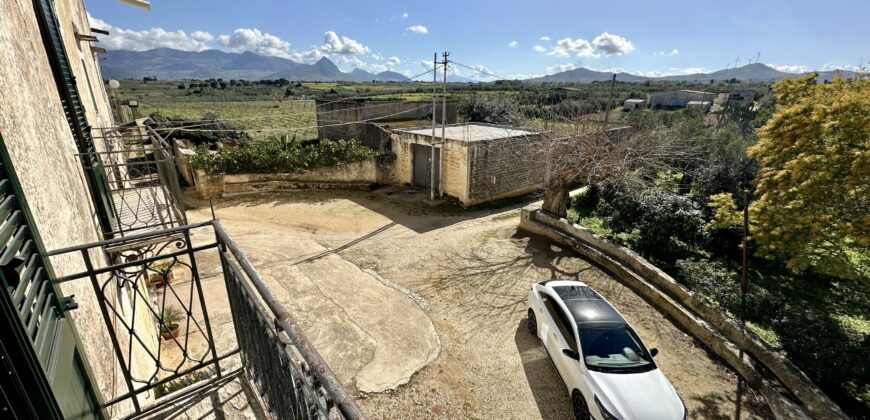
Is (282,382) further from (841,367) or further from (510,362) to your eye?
(841,367)

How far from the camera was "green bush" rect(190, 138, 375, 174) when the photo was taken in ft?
48.6

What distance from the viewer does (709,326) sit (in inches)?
302

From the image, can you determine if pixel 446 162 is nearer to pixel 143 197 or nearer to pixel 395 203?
pixel 395 203

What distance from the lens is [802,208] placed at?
6.66 m

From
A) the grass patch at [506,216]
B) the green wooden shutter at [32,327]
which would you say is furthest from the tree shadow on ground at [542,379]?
the grass patch at [506,216]

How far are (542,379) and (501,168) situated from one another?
35.7 ft

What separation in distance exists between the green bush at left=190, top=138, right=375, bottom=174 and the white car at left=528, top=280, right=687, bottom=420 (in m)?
11.8

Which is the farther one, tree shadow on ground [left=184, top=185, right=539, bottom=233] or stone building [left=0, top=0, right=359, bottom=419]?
tree shadow on ground [left=184, top=185, right=539, bottom=233]

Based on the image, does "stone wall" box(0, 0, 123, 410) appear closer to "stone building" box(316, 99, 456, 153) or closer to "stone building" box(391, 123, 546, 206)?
"stone building" box(391, 123, 546, 206)

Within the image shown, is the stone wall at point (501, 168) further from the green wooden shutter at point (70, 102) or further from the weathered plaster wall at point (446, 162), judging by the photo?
the green wooden shutter at point (70, 102)

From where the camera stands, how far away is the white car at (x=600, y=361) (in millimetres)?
5164

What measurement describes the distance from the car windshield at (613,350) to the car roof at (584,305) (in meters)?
0.19

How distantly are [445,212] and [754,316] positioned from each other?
9815 mm

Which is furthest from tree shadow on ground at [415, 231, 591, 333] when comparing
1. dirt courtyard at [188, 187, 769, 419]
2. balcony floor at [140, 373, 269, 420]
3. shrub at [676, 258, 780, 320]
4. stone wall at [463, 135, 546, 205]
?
balcony floor at [140, 373, 269, 420]
